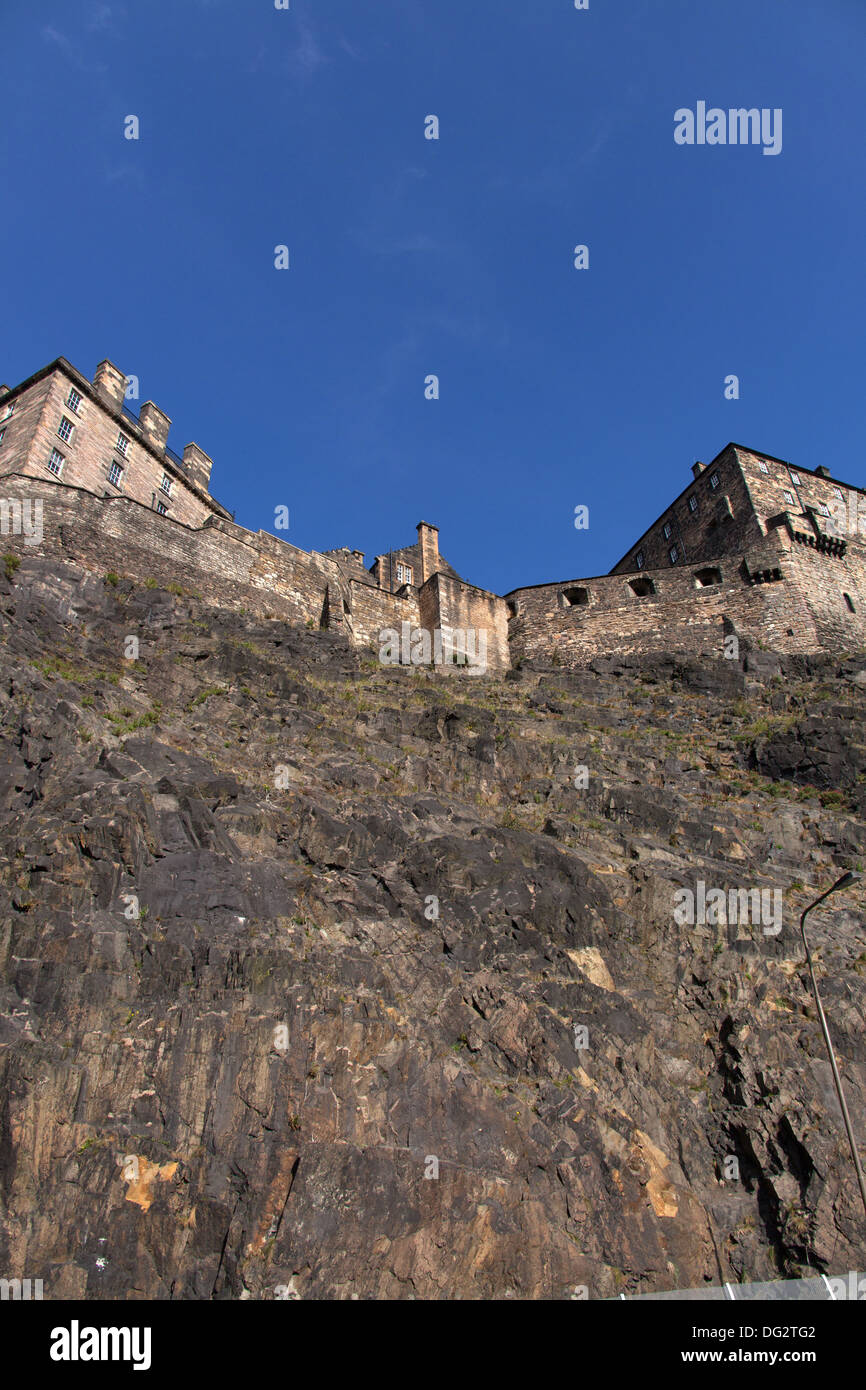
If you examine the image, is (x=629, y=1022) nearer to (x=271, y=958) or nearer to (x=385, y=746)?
(x=271, y=958)

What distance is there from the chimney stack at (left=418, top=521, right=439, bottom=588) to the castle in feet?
0.33

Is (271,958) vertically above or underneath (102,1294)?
above

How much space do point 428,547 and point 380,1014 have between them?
93.7 feet

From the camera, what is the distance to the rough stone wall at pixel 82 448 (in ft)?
88.8

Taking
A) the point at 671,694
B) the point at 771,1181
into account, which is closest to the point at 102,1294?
the point at 771,1181

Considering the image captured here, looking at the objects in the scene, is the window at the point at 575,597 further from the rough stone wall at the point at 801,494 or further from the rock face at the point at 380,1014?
the rock face at the point at 380,1014

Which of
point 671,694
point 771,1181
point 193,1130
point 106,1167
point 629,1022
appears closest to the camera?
point 106,1167

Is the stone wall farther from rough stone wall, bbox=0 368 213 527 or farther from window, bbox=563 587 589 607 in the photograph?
Result: rough stone wall, bbox=0 368 213 527

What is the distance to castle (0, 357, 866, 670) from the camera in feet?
85.6

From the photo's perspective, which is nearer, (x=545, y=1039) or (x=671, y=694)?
(x=545, y=1039)

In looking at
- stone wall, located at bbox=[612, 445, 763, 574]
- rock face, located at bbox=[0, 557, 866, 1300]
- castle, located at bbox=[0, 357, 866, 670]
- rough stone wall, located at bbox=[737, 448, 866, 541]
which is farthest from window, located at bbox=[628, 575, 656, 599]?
rock face, located at bbox=[0, 557, 866, 1300]

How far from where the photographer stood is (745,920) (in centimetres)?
1496

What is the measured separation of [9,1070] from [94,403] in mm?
27924

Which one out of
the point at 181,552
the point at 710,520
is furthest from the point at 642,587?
the point at 181,552
